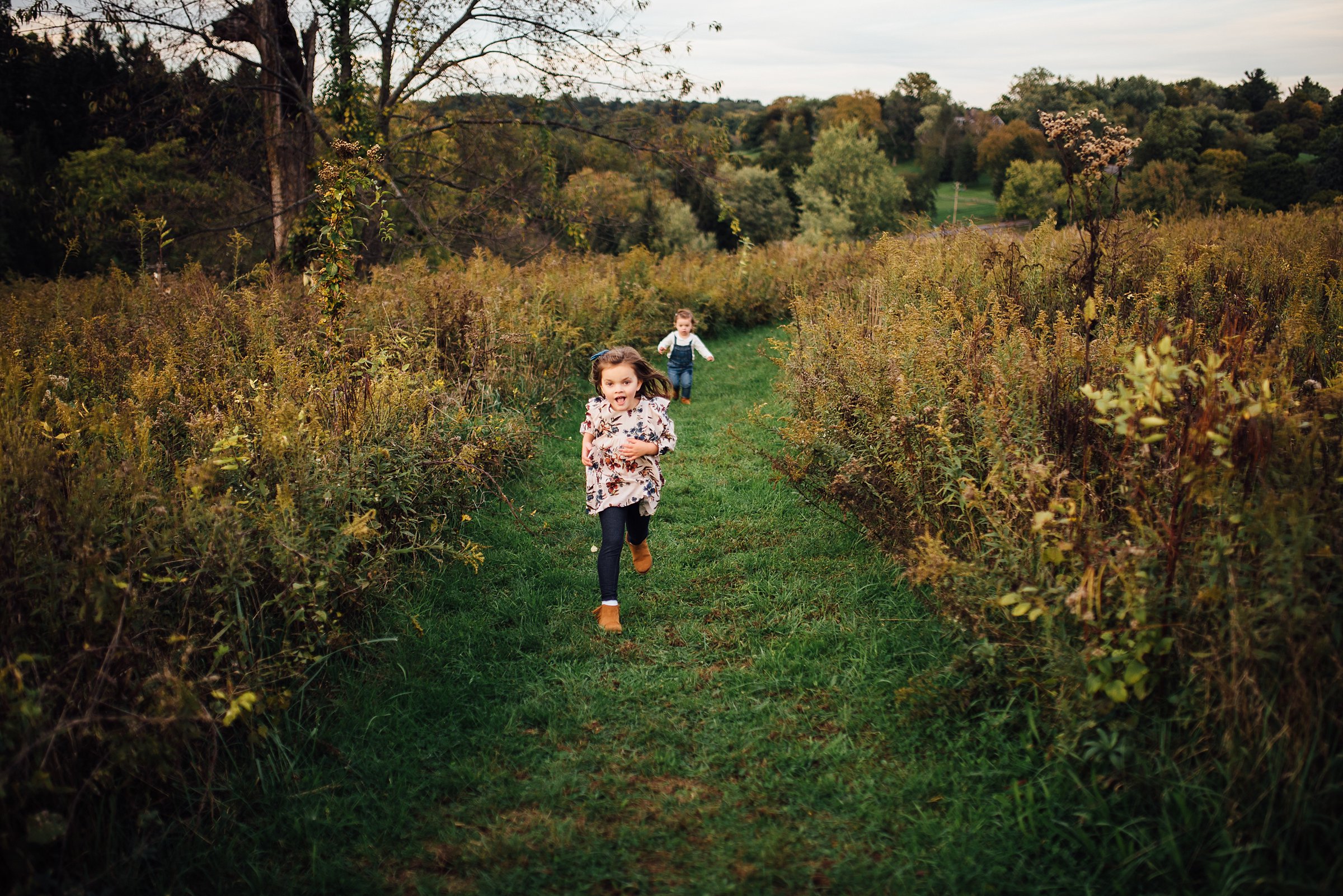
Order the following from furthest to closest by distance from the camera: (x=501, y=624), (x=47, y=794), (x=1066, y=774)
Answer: (x=501, y=624)
(x=1066, y=774)
(x=47, y=794)

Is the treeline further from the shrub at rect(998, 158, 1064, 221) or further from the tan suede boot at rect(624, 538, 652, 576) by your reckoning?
the tan suede boot at rect(624, 538, 652, 576)

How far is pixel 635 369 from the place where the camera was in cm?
478

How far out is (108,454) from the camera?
3.76m

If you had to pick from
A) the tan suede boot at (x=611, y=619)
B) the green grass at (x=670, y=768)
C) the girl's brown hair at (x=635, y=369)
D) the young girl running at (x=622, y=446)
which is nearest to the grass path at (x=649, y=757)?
the green grass at (x=670, y=768)

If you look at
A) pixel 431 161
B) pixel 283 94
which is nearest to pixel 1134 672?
pixel 283 94

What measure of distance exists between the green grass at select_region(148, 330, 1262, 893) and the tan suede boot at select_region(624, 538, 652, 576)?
0.20 meters

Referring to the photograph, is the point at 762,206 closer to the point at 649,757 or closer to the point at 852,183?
the point at 852,183

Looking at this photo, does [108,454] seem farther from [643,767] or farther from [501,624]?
[643,767]

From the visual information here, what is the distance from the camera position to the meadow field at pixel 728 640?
8.35 ft

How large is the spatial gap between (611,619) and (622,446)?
1019 mm

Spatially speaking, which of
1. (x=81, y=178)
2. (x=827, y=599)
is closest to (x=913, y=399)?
(x=827, y=599)

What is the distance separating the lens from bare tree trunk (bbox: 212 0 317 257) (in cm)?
1015

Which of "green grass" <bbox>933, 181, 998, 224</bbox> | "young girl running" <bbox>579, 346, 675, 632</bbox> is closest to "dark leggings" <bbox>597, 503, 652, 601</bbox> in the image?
"young girl running" <bbox>579, 346, 675, 632</bbox>

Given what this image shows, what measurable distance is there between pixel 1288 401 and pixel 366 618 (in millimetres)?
4267
